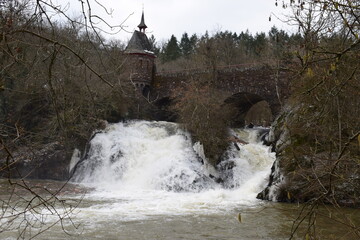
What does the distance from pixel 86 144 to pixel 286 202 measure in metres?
11.1

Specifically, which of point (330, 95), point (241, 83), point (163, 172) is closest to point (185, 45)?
point (241, 83)

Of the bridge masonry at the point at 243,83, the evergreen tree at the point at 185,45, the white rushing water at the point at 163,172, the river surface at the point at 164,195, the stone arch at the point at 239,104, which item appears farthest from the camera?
the evergreen tree at the point at 185,45

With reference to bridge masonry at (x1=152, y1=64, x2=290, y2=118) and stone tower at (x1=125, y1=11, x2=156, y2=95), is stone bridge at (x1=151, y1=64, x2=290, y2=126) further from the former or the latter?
stone tower at (x1=125, y1=11, x2=156, y2=95)

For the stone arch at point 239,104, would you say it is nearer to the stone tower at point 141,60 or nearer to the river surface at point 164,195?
the river surface at point 164,195

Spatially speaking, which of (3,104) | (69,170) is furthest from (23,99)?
(69,170)

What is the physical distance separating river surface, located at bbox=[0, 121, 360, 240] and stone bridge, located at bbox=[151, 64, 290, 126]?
2.98 m

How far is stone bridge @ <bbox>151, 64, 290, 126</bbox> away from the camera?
74.9 feet

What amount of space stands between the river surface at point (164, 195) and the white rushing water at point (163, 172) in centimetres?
3

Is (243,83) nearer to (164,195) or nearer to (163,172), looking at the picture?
(163,172)

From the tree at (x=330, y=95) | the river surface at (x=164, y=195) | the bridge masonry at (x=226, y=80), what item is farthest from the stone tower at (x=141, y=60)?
the tree at (x=330, y=95)

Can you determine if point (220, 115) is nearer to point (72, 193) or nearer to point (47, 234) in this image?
point (72, 193)

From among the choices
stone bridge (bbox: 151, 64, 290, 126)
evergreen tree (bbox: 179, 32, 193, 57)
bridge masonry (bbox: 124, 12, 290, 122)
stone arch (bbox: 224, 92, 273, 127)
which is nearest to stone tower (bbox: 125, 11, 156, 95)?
bridge masonry (bbox: 124, 12, 290, 122)

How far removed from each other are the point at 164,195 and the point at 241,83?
12.4 meters

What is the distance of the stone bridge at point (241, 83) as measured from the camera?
899 inches
